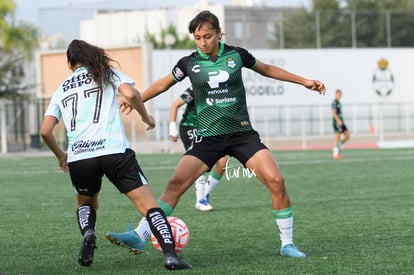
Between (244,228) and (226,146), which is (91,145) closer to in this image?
(226,146)

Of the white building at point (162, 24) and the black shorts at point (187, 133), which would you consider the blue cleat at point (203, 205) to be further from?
the white building at point (162, 24)

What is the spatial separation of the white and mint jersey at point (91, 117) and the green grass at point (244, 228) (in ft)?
3.46

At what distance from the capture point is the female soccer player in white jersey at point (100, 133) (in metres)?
8.04

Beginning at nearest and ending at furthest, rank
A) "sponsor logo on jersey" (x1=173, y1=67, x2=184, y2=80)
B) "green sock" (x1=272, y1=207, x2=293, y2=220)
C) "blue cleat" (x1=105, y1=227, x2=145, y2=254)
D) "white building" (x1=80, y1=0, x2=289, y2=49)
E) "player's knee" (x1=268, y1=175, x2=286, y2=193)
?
"blue cleat" (x1=105, y1=227, x2=145, y2=254), "player's knee" (x1=268, y1=175, x2=286, y2=193), "green sock" (x1=272, y1=207, x2=293, y2=220), "sponsor logo on jersey" (x1=173, y1=67, x2=184, y2=80), "white building" (x1=80, y1=0, x2=289, y2=49)

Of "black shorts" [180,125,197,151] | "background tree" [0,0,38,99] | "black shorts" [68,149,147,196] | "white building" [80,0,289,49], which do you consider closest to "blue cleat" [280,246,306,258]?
"black shorts" [68,149,147,196]

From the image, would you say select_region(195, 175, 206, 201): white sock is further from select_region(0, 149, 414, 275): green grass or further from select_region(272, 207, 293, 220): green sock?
select_region(272, 207, 293, 220): green sock

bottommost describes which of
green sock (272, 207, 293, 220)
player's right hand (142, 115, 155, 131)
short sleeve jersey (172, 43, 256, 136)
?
green sock (272, 207, 293, 220)

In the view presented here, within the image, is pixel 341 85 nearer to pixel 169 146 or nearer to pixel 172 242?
pixel 169 146

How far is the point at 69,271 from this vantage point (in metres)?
8.35

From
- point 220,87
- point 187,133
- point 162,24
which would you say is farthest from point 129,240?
point 162,24

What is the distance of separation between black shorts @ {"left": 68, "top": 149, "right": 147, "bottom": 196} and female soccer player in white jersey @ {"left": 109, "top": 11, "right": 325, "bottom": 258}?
0.83 m

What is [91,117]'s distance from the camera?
317 inches

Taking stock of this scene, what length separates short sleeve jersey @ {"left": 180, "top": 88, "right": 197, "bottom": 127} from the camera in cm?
1390

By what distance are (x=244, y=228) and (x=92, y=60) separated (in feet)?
13.3
